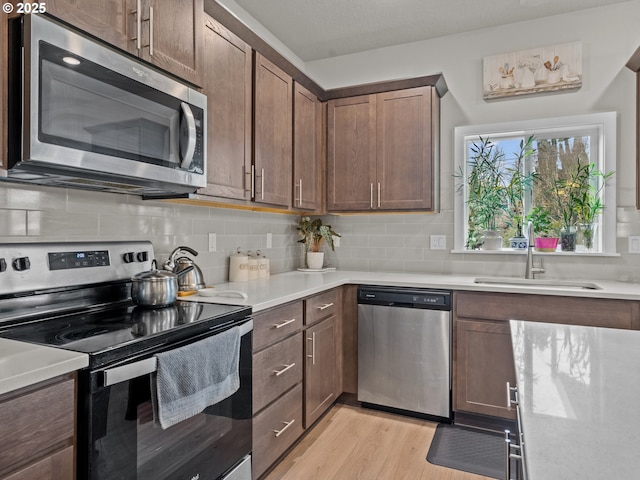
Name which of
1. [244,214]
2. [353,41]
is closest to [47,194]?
[244,214]

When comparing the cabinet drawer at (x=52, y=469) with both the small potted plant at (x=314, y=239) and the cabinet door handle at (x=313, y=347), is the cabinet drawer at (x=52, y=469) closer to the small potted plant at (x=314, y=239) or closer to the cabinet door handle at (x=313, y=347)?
the cabinet door handle at (x=313, y=347)

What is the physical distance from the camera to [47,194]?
160 cm

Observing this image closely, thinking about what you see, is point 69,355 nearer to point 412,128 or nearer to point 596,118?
point 412,128

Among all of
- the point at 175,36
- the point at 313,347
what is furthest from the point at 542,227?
the point at 175,36

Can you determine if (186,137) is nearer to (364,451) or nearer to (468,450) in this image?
(364,451)

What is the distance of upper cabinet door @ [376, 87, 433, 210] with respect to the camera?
2.98 metres

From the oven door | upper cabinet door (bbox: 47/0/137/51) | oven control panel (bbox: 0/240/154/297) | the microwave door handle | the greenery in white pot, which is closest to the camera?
the oven door

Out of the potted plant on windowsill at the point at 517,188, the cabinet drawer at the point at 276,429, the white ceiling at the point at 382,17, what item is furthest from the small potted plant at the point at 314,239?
the white ceiling at the point at 382,17

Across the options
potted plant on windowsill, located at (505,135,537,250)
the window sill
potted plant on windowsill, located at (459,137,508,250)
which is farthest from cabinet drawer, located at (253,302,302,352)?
potted plant on windowsill, located at (505,135,537,250)

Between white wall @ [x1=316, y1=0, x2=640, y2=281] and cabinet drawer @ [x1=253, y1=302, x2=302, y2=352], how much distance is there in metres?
1.35

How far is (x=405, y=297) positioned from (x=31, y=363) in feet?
6.88

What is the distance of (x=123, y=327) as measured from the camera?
1402mm

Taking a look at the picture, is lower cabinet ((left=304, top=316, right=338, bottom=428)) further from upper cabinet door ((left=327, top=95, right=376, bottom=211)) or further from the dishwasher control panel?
upper cabinet door ((left=327, top=95, right=376, bottom=211))

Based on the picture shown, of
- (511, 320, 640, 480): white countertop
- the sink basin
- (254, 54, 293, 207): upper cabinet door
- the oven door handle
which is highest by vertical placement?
(254, 54, 293, 207): upper cabinet door
